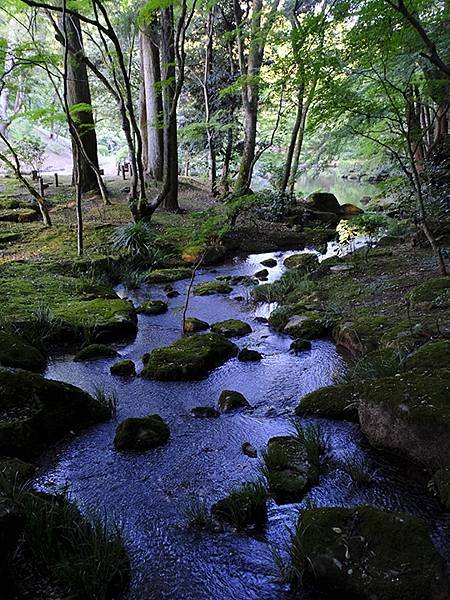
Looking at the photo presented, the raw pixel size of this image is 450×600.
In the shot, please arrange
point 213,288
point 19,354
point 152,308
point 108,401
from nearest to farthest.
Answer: point 108,401 < point 19,354 < point 152,308 < point 213,288

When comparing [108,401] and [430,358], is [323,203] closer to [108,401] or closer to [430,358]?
[430,358]

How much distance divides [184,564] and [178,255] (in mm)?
9186

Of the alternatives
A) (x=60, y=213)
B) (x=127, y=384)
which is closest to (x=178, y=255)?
(x=60, y=213)

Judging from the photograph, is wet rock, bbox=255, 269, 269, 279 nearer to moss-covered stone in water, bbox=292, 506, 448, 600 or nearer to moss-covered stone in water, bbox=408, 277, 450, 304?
moss-covered stone in water, bbox=408, 277, 450, 304

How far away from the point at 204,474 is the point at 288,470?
0.69 metres

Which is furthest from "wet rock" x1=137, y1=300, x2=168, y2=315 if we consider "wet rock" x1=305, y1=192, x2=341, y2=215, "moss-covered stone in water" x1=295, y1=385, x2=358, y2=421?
"wet rock" x1=305, y1=192, x2=341, y2=215

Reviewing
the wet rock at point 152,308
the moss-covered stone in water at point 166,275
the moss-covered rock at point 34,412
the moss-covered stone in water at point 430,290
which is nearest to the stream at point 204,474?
the moss-covered rock at point 34,412

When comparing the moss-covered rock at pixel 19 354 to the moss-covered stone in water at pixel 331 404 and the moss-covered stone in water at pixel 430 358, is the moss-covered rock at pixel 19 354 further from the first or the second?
the moss-covered stone in water at pixel 430 358

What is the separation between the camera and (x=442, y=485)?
10.3ft

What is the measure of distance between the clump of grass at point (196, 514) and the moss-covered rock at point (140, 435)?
95 centimetres

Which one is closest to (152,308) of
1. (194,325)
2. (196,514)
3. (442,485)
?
(194,325)

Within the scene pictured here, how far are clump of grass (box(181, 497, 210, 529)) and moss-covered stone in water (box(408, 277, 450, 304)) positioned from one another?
4321 mm

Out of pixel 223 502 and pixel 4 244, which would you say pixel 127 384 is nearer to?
pixel 223 502

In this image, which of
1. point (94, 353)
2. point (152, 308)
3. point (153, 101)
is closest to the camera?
point (94, 353)
